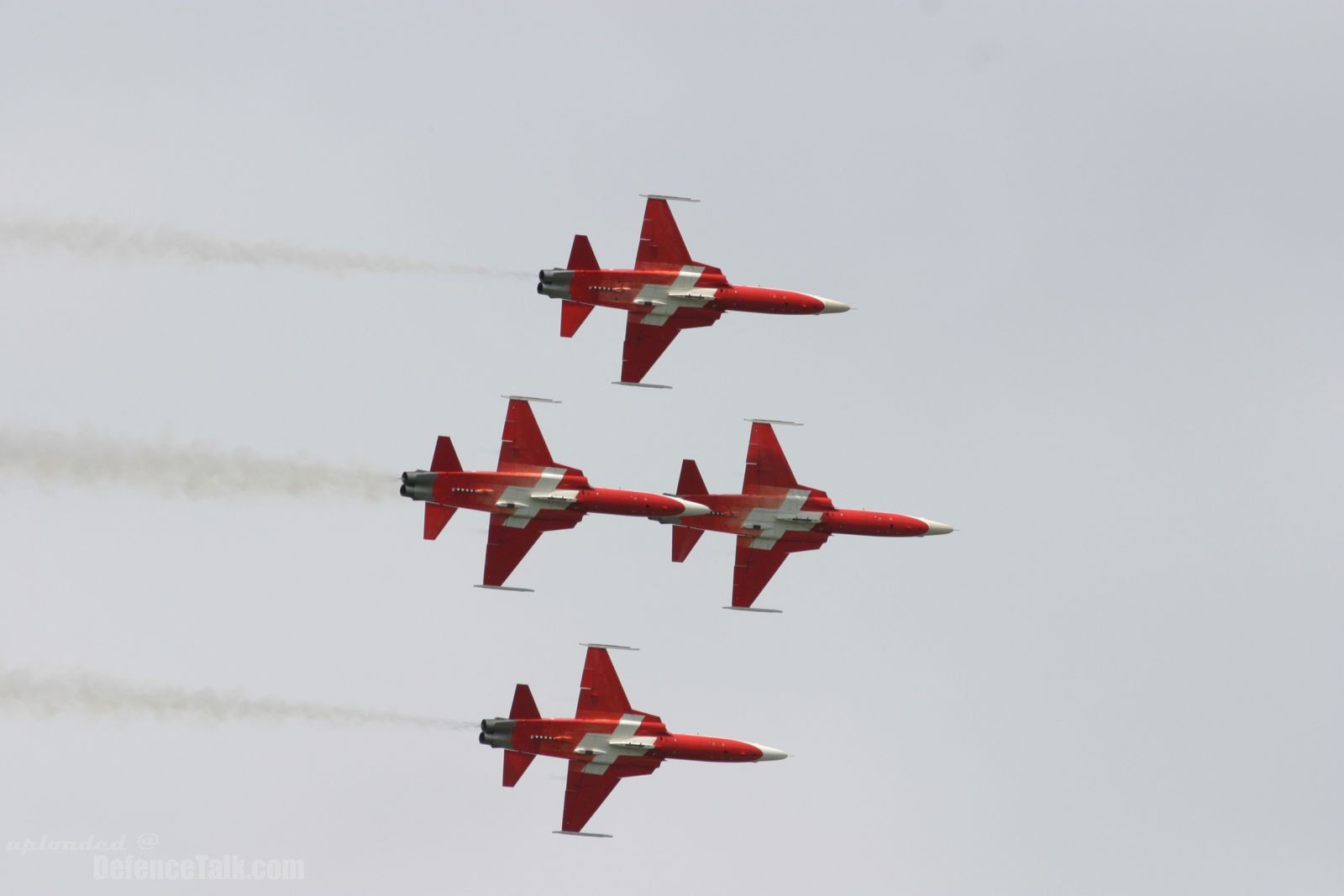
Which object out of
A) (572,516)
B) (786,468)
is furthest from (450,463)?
(786,468)

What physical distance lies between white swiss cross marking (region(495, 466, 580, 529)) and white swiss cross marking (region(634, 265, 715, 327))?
26.8 ft

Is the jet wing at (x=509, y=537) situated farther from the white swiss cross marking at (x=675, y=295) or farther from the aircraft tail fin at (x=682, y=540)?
the white swiss cross marking at (x=675, y=295)

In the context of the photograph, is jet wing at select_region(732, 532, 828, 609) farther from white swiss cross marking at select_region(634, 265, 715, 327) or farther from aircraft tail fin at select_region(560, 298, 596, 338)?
aircraft tail fin at select_region(560, 298, 596, 338)

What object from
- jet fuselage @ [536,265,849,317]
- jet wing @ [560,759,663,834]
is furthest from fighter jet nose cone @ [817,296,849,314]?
jet wing @ [560,759,663,834]

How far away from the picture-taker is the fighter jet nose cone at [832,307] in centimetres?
15775

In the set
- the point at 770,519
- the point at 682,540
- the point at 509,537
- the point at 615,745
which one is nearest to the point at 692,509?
the point at 682,540

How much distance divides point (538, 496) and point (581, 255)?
10.5 metres

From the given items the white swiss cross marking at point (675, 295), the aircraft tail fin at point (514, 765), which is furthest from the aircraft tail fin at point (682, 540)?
the aircraft tail fin at point (514, 765)

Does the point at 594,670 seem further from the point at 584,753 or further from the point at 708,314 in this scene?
the point at 708,314

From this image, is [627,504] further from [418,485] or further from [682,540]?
[418,485]

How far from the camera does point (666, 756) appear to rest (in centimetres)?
15600

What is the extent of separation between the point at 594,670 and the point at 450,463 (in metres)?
11.0

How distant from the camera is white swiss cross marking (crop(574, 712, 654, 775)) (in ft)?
510

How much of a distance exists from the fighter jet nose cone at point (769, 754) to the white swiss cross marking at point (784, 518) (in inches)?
363
